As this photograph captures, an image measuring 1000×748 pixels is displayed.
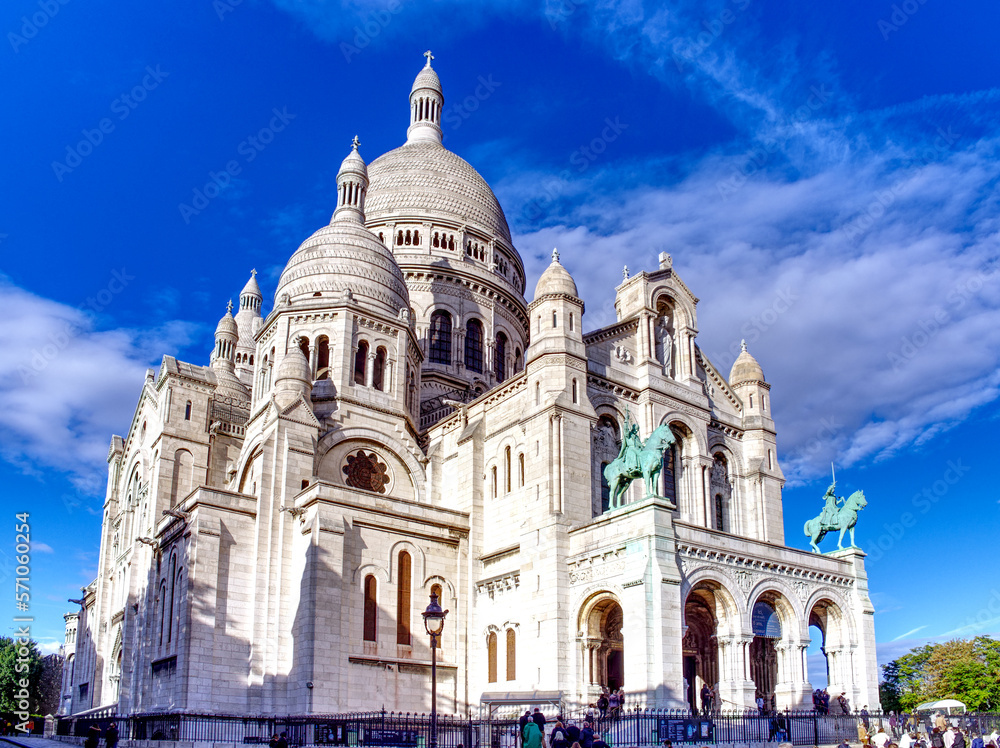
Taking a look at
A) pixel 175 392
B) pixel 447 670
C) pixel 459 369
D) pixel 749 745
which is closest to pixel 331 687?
pixel 447 670

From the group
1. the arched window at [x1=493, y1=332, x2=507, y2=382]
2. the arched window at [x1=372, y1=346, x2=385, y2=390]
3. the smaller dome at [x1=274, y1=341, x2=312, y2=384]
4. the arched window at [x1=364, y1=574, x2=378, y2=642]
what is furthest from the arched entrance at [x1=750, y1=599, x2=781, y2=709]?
the arched window at [x1=493, y1=332, x2=507, y2=382]

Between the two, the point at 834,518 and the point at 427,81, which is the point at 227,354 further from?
the point at 834,518

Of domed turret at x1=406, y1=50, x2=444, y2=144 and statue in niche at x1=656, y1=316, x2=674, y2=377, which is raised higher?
domed turret at x1=406, y1=50, x2=444, y2=144

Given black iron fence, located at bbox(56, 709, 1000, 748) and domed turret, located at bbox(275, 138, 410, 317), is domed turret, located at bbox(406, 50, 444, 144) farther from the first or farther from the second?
black iron fence, located at bbox(56, 709, 1000, 748)

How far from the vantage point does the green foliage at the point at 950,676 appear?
2281 inches

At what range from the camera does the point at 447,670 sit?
123 ft

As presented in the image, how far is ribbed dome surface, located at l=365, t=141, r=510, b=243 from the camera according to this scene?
6203 cm

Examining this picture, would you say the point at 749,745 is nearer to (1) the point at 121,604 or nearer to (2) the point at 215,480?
(2) the point at 215,480

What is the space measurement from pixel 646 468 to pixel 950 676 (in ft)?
129

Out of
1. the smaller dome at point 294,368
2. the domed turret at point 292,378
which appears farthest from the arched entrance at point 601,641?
the smaller dome at point 294,368

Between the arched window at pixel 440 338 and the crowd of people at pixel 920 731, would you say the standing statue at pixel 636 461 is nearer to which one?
the crowd of people at pixel 920 731

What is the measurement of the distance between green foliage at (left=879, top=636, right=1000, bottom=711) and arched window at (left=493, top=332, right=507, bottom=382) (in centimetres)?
3141

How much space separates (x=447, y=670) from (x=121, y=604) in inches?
816

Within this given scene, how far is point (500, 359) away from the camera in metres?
61.3
